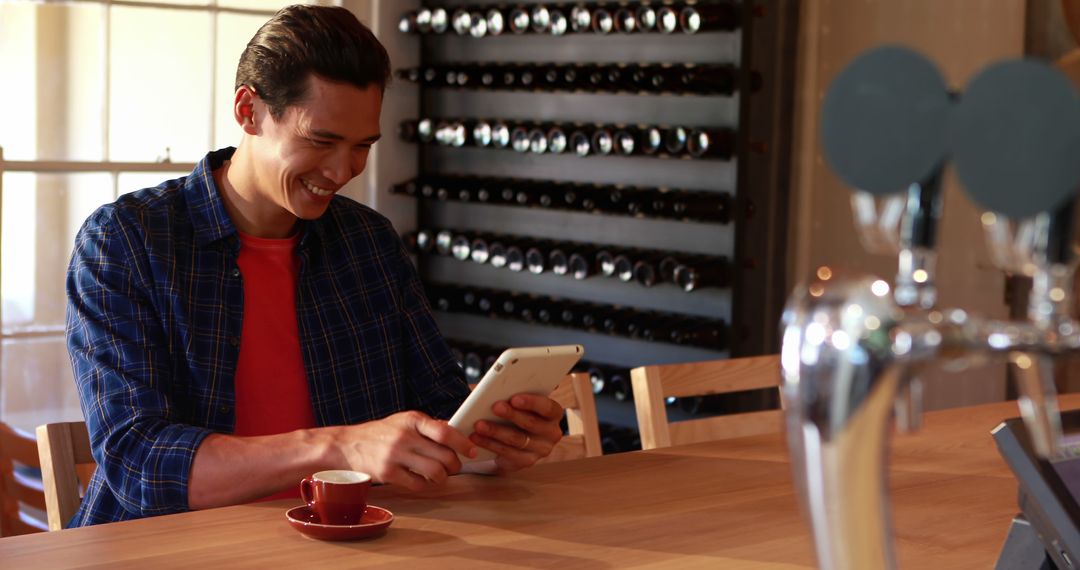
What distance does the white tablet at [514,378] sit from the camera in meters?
1.88

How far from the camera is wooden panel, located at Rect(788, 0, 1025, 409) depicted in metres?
4.05

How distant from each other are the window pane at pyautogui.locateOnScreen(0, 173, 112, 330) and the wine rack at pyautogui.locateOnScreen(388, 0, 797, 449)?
1.15m

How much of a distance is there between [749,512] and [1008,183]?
1361 mm

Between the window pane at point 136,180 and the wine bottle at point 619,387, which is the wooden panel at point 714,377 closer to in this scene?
the wine bottle at point 619,387

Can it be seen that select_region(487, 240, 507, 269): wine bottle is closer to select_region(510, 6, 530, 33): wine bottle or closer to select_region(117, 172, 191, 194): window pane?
select_region(510, 6, 530, 33): wine bottle

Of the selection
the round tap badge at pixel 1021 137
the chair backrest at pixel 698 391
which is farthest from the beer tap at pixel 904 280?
the chair backrest at pixel 698 391

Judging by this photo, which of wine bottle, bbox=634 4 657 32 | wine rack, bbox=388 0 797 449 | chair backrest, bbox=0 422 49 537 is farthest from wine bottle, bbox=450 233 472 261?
chair backrest, bbox=0 422 49 537

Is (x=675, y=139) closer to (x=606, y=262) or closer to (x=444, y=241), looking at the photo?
(x=606, y=262)

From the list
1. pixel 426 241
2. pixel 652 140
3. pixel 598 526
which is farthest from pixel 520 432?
pixel 426 241

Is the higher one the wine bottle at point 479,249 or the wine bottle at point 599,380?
the wine bottle at point 479,249

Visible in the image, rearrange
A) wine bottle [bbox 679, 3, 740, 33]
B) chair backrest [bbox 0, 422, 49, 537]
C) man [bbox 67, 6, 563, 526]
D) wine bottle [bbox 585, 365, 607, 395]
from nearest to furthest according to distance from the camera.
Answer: man [bbox 67, 6, 563, 526] → chair backrest [bbox 0, 422, 49, 537] → wine bottle [bbox 679, 3, 740, 33] → wine bottle [bbox 585, 365, 607, 395]

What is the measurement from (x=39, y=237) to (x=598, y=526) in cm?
288

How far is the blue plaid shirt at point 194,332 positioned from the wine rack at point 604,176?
159cm

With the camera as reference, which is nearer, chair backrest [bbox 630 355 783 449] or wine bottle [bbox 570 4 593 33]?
chair backrest [bbox 630 355 783 449]
